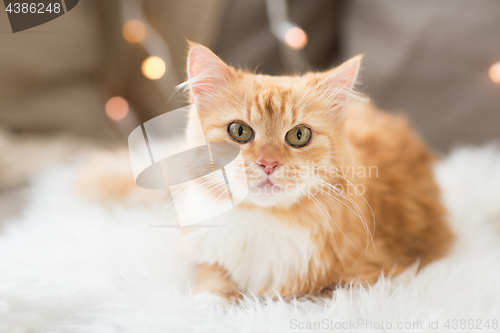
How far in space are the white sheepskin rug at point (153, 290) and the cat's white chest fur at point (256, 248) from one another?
56mm

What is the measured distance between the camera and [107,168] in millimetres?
1152

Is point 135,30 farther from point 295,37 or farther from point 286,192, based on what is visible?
point 286,192

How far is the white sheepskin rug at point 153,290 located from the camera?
62 centimetres

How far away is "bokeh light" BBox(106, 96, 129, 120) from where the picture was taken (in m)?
1.31

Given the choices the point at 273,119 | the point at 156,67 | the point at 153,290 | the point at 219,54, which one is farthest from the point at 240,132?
the point at 219,54

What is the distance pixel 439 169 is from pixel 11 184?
1.47 m

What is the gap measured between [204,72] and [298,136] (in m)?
0.23

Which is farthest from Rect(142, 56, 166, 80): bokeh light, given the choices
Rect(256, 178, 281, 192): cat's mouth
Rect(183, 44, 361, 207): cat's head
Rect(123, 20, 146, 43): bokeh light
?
Rect(256, 178, 281, 192): cat's mouth

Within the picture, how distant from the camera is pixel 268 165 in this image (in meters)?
0.63

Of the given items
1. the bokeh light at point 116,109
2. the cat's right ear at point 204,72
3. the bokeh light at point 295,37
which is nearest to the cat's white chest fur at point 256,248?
the cat's right ear at point 204,72

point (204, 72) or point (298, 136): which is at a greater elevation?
point (204, 72)

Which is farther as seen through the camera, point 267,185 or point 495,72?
point 495,72

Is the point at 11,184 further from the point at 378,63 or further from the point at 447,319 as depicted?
the point at 378,63

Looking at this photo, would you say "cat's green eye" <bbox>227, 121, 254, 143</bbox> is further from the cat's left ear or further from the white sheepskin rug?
the white sheepskin rug
